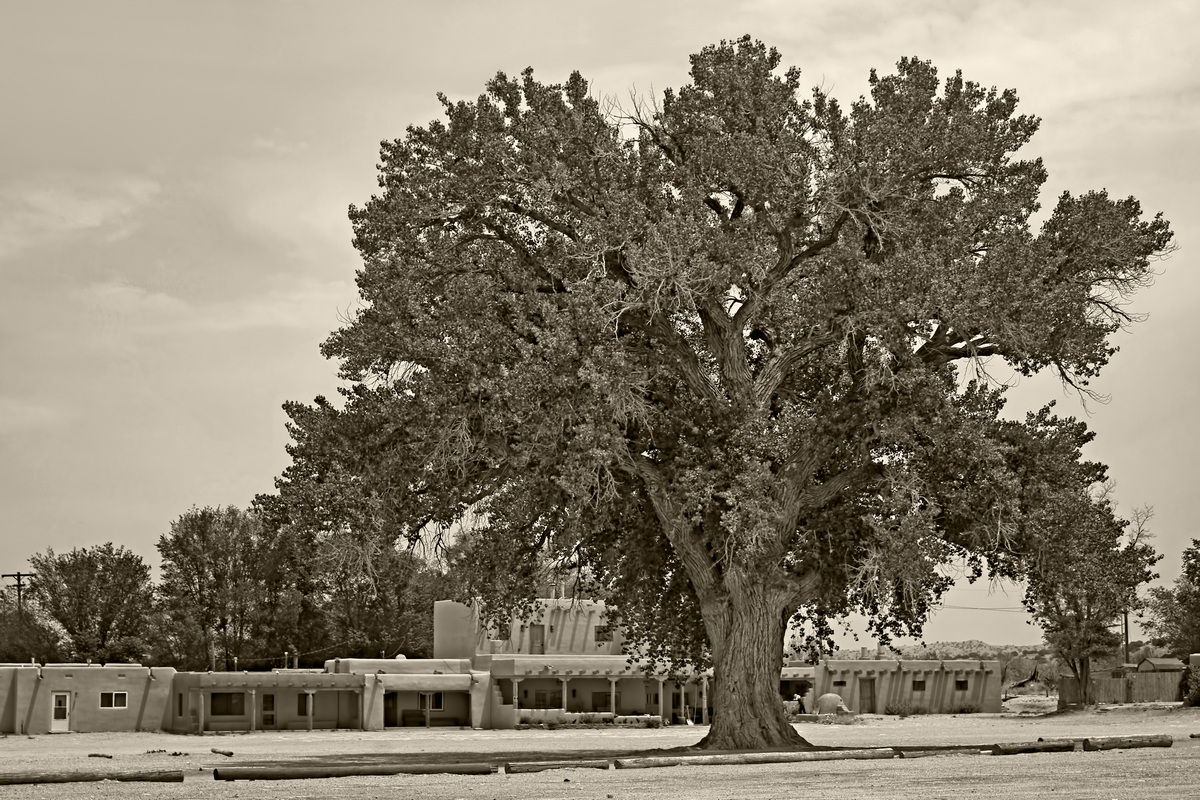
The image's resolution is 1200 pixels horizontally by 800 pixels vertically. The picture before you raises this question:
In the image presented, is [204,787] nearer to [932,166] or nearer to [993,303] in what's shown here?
[993,303]

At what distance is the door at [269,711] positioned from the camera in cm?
5509

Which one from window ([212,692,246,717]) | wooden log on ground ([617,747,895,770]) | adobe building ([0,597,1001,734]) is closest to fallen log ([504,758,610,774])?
wooden log on ground ([617,747,895,770])

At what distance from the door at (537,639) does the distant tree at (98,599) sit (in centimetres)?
2561

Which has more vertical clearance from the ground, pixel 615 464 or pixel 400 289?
pixel 400 289

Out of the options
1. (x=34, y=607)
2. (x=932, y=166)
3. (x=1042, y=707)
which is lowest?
(x=1042, y=707)

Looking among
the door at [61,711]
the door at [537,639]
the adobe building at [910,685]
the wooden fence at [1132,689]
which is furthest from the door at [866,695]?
the door at [61,711]

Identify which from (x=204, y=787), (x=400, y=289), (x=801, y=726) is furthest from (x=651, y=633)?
(x=801, y=726)

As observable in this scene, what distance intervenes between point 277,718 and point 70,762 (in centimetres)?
2962

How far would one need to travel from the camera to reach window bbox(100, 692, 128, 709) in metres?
53.3

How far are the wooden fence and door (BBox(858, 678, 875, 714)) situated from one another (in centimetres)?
906

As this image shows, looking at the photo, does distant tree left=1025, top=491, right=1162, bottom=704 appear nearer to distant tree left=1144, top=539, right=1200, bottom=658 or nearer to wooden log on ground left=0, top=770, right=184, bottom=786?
wooden log on ground left=0, top=770, right=184, bottom=786

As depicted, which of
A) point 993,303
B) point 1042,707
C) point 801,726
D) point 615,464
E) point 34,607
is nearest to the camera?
point 993,303

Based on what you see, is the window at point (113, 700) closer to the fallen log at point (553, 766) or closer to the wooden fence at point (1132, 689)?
the fallen log at point (553, 766)

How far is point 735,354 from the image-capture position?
89.5 feet
